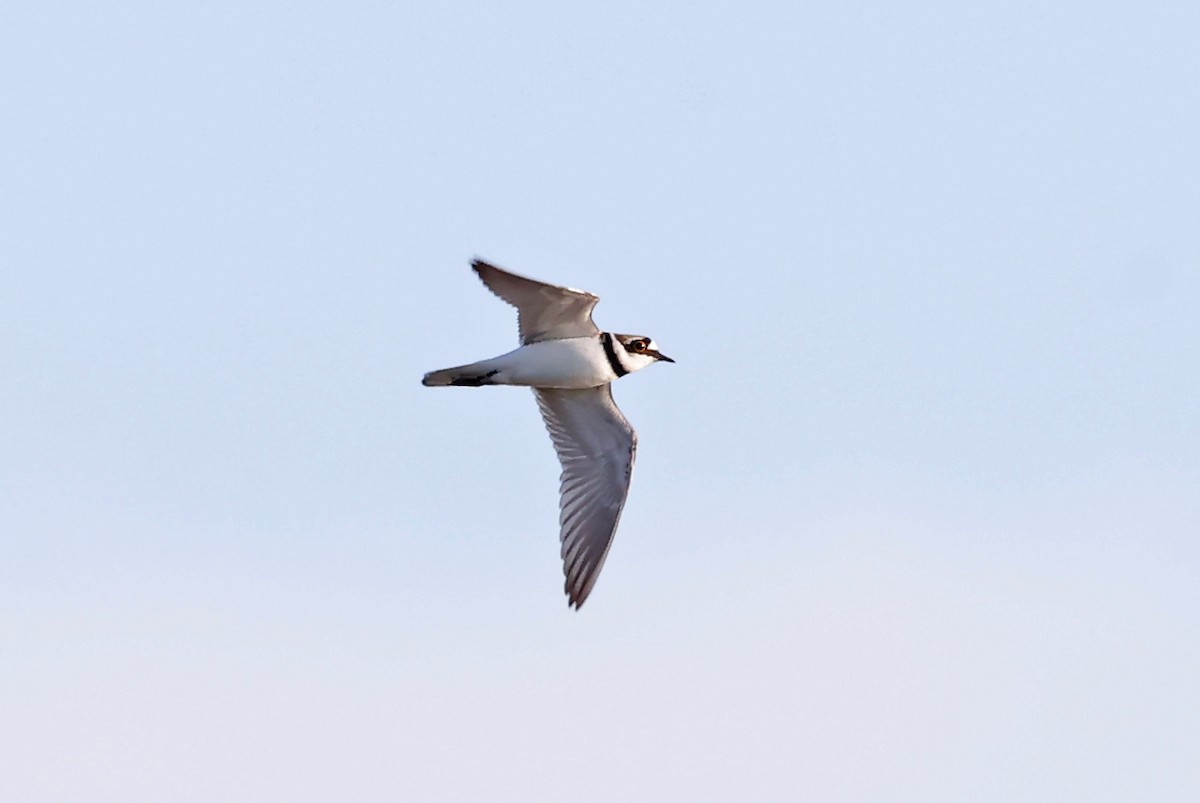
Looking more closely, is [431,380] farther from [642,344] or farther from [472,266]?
[642,344]

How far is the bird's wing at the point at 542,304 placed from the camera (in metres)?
19.5

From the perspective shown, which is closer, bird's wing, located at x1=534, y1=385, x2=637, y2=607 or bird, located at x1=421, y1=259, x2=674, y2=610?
bird, located at x1=421, y1=259, x2=674, y2=610

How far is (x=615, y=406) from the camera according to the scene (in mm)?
21453

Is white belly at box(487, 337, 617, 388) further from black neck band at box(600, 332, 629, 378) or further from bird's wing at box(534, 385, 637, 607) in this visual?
bird's wing at box(534, 385, 637, 607)

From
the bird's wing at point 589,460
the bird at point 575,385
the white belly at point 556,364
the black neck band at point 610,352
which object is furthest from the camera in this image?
the bird's wing at point 589,460

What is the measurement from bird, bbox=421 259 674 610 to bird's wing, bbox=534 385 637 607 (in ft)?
0.04

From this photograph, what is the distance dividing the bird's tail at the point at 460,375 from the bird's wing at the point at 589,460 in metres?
1.70

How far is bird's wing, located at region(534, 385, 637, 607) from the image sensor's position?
21141 millimetres

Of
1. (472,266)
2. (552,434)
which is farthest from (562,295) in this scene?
(552,434)

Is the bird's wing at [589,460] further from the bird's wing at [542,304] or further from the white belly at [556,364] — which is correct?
the bird's wing at [542,304]

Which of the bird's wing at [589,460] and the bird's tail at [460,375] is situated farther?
the bird's wing at [589,460]

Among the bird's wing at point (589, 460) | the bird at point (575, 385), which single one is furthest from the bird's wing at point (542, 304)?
the bird's wing at point (589, 460)

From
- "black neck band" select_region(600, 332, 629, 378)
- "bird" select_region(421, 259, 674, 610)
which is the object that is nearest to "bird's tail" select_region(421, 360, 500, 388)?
"bird" select_region(421, 259, 674, 610)

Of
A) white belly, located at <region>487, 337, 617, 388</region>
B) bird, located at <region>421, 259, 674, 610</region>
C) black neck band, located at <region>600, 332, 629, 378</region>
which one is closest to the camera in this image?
bird, located at <region>421, 259, 674, 610</region>
